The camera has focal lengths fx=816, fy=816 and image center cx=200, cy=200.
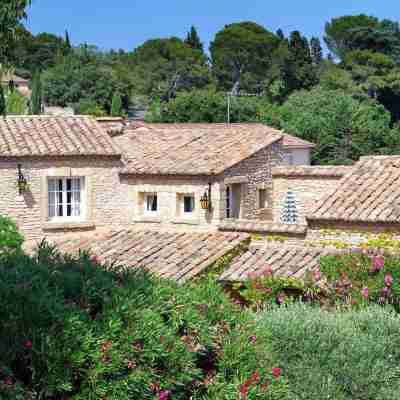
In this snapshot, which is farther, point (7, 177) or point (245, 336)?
point (7, 177)

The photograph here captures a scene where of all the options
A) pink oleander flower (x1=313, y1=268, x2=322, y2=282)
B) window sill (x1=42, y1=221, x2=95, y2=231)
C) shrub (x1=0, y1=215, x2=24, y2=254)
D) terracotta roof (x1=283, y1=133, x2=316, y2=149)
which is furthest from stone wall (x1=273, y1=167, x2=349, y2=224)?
terracotta roof (x1=283, y1=133, x2=316, y2=149)

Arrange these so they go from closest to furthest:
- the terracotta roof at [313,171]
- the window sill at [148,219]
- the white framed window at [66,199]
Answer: the window sill at [148,219] → the white framed window at [66,199] → the terracotta roof at [313,171]

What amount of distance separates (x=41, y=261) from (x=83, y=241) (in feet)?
50.5

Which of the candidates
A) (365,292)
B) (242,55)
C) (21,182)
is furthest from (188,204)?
(242,55)

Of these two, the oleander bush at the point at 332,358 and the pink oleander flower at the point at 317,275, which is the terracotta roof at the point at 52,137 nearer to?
the pink oleander flower at the point at 317,275

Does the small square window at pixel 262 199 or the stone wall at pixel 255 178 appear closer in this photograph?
the stone wall at pixel 255 178

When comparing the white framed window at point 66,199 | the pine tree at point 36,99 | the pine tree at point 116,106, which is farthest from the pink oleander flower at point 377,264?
the pine tree at point 116,106

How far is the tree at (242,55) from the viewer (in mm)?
87875

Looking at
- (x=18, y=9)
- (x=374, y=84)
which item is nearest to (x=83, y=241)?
(x=18, y=9)

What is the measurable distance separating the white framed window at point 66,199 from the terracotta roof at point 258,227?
172 inches

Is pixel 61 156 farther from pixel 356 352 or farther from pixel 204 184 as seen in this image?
pixel 356 352

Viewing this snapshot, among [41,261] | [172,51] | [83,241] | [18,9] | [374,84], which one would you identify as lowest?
[83,241]

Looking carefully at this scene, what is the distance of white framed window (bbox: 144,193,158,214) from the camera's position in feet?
75.0

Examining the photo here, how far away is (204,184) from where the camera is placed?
2156 cm
